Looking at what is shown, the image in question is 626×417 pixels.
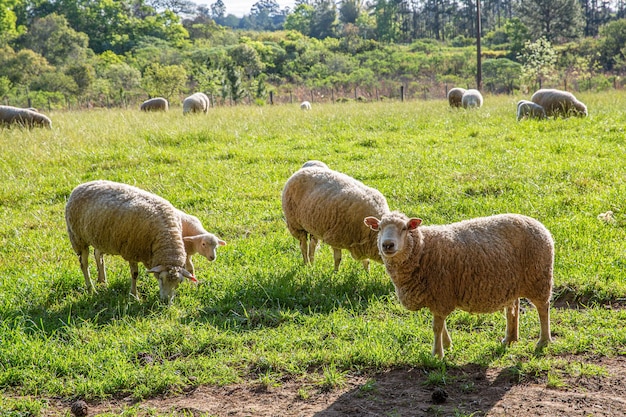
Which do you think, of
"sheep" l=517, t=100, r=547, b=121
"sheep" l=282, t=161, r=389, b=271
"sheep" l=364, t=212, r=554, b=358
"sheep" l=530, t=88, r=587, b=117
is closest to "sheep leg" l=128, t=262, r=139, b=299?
"sheep" l=282, t=161, r=389, b=271

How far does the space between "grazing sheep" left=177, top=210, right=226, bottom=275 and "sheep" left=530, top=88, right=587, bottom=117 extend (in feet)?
35.1

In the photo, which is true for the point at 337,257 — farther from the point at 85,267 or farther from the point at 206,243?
the point at 85,267

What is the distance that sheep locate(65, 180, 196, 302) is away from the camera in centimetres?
509

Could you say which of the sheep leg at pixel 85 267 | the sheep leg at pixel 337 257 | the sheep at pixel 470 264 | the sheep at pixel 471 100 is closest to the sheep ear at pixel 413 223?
the sheep at pixel 470 264

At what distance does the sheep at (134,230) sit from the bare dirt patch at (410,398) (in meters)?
1.64

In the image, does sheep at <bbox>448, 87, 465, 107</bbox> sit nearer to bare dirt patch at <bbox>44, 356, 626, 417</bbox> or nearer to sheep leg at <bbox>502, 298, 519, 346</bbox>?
sheep leg at <bbox>502, 298, 519, 346</bbox>

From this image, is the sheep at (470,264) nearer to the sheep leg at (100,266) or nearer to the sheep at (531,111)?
the sheep leg at (100,266)

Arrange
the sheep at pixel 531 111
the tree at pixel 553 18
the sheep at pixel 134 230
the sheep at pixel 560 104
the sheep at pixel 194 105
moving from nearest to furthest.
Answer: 1. the sheep at pixel 134 230
2. the sheep at pixel 531 111
3. the sheep at pixel 560 104
4. the sheep at pixel 194 105
5. the tree at pixel 553 18

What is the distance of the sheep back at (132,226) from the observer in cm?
520

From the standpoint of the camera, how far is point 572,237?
5770 mm

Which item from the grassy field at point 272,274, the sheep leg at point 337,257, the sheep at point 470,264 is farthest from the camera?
the sheep leg at point 337,257

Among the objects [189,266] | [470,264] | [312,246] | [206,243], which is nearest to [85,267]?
[189,266]

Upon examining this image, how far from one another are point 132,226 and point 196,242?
64 cm

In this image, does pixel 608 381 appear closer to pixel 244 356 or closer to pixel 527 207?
pixel 244 356
